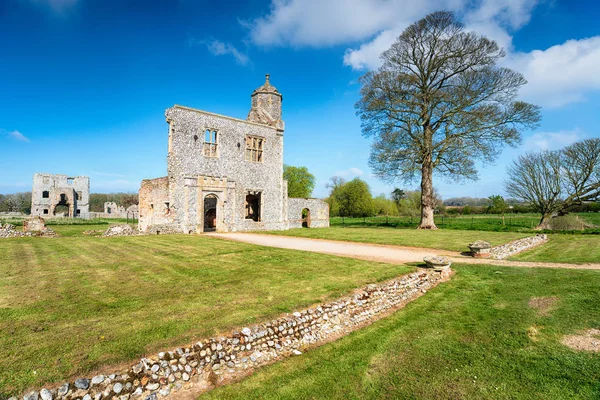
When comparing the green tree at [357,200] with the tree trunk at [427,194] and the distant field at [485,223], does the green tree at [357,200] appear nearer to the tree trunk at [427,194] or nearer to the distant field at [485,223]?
the distant field at [485,223]

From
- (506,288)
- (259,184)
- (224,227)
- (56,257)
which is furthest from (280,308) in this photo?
(259,184)

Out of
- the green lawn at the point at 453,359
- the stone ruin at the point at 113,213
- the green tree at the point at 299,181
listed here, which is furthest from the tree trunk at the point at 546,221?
the stone ruin at the point at 113,213

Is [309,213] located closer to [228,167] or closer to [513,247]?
[228,167]

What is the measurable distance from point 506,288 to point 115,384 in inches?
350

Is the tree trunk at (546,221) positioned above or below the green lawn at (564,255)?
above

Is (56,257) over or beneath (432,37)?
beneath

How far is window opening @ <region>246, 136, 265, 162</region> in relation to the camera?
25156 millimetres

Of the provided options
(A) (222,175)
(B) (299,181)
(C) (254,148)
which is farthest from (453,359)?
(B) (299,181)

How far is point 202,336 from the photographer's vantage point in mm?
4801

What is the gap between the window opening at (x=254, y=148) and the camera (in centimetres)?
2516

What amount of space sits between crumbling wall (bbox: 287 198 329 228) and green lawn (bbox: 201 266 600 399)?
69.3 ft

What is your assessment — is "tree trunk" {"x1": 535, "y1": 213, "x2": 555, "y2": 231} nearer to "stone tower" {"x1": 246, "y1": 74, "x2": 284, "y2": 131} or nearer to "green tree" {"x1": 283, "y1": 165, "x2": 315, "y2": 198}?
"stone tower" {"x1": 246, "y1": 74, "x2": 284, "y2": 131}

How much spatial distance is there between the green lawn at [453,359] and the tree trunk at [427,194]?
1869 cm

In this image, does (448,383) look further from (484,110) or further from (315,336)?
(484,110)
